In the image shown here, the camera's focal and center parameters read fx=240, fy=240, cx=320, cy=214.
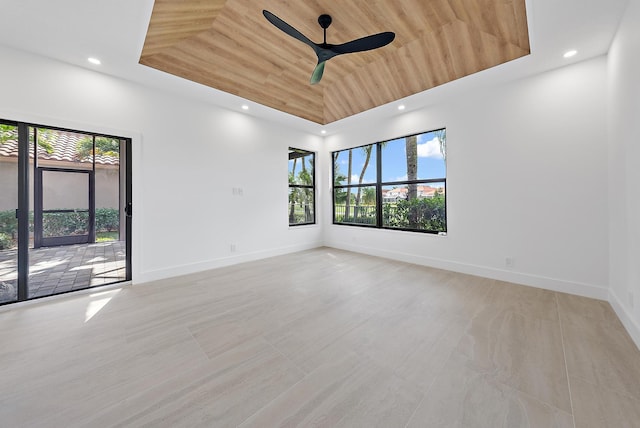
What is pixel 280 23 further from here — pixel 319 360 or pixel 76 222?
pixel 76 222

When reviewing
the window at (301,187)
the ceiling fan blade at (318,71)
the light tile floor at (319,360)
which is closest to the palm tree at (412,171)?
the light tile floor at (319,360)

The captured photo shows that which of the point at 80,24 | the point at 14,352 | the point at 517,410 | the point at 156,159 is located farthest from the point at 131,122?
the point at 517,410

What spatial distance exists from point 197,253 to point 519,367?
410 centimetres

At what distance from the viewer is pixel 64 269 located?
3.68 meters

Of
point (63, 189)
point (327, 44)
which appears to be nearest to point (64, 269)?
point (63, 189)

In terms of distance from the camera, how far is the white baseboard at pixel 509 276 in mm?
2817

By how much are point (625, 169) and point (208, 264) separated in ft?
17.1

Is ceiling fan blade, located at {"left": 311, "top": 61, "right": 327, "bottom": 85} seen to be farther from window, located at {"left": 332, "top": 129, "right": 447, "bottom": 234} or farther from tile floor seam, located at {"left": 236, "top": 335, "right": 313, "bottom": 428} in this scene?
tile floor seam, located at {"left": 236, "top": 335, "right": 313, "bottom": 428}

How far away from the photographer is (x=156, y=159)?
11.5ft

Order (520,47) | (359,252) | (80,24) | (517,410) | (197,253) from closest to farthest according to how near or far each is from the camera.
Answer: (517,410)
(80,24)
(520,47)
(197,253)
(359,252)

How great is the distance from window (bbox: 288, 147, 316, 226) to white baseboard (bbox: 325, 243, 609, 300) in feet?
6.38

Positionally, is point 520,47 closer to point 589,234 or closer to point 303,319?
point 589,234

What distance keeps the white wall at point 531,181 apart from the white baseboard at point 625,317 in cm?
27

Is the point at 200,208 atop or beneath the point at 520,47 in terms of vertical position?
beneath
